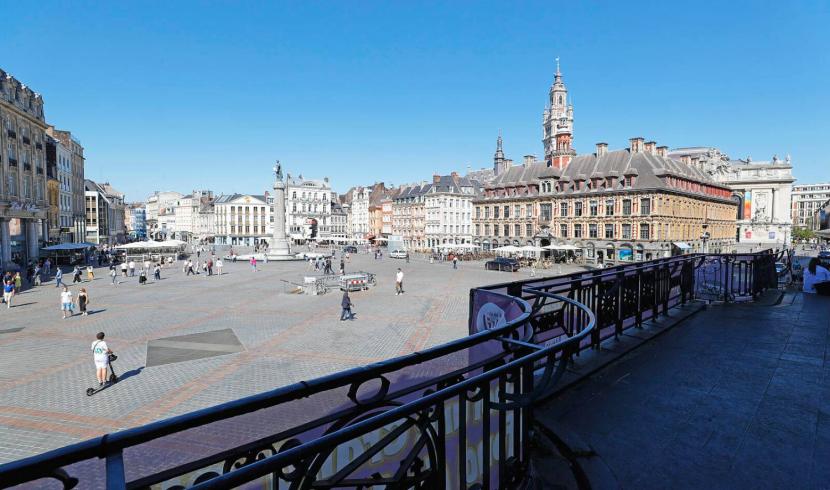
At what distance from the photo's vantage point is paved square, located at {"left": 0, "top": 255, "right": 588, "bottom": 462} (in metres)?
9.66

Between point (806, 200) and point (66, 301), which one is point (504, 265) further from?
point (806, 200)

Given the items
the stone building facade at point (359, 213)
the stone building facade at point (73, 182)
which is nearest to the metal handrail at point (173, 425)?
the stone building facade at point (73, 182)

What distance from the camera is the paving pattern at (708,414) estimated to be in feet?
13.5

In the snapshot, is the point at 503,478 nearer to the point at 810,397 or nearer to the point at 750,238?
the point at 810,397

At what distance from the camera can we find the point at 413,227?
92312 mm

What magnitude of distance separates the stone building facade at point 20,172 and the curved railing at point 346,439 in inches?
1974

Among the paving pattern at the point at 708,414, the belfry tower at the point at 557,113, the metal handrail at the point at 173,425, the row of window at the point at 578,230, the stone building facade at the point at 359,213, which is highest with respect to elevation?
the belfry tower at the point at 557,113

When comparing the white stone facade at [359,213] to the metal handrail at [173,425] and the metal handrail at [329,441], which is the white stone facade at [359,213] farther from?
the metal handrail at [329,441]

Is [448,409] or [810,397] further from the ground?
[448,409]

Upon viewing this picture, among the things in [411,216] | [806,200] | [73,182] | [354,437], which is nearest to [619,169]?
[411,216]

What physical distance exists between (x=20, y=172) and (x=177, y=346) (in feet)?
139

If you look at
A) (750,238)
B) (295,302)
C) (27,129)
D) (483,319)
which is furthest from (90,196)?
(750,238)

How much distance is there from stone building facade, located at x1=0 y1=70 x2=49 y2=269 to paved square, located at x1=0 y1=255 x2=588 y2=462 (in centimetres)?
1878

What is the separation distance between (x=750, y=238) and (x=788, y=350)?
8987cm
